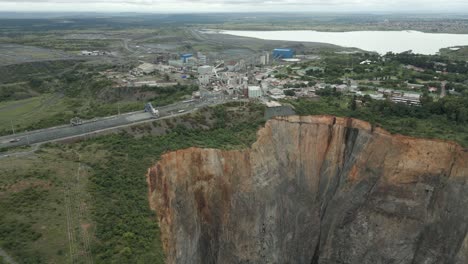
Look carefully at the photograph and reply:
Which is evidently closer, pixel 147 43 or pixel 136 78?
pixel 136 78

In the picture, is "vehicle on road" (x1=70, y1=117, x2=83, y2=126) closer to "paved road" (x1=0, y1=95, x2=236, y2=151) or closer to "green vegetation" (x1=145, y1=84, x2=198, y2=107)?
"paved road" (x1=0, y1=95, x2=236, y2=151)

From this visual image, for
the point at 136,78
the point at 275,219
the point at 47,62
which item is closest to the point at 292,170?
the point at 275,219

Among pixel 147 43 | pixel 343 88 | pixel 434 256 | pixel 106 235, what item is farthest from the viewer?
pixel 147 43

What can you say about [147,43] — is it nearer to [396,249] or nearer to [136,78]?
[136,78]

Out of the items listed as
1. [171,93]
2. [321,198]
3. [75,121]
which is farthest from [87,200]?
[171,93]

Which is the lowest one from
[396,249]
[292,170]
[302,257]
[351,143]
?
[302,257]

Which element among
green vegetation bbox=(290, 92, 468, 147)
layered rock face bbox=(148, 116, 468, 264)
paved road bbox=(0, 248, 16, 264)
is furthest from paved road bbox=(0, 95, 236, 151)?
paved road bbox=(0, 248, 16, 264)

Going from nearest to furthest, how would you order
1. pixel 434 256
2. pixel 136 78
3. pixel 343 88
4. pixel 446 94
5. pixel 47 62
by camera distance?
1. pixel 434 256
2. pixel 446 94
3. pixel 343 88
4. pixel 136 78
5. pixel 47 62
